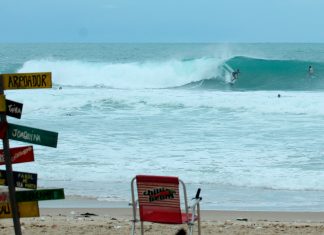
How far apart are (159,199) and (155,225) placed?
4.97 feet

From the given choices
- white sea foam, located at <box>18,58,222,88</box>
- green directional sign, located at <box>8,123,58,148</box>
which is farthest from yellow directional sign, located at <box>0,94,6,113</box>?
white sea foam, located at <box>18,58,222,88</box>

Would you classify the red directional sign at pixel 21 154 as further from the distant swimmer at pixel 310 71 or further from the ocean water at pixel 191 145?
the distant swimmer at pixel 310 71

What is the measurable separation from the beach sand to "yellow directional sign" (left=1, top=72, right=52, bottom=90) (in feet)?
9.12

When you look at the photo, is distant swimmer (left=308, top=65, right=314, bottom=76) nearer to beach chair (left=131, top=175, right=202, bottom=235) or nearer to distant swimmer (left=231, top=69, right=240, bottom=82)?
distant swimmer (left=231, top=69, right=240, bottom=82)

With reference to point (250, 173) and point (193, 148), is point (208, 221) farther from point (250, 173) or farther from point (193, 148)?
point (193, 148)

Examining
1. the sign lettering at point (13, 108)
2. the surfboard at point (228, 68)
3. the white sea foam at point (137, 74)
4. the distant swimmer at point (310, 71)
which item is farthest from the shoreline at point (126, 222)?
the surfboard at point (228, 68)

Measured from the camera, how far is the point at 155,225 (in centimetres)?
715

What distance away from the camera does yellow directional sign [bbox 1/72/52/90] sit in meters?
4.16

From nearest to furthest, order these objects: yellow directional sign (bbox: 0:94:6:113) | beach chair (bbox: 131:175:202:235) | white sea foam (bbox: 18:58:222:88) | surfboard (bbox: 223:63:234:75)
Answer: yellow directional sign (bbox: 0:94:6:113), beach chair (bbox: 131:175:202:235), white sea foam (bbox: 18:58:222:88), surfboard (bbox: 223:63:234:75)

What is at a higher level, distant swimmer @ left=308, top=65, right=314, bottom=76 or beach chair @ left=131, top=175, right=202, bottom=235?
distant swimmer @ left=308, top=65, right=314, bottom=76

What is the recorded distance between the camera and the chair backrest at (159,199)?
18.4 ft

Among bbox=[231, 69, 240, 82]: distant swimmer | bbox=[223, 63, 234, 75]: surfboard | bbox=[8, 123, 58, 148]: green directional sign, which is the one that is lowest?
bbox=[8, 123, 58, 148]: green directional sign

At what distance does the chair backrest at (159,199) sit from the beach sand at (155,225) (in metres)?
1.08

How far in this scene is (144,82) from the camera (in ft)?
123
